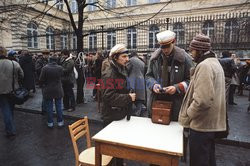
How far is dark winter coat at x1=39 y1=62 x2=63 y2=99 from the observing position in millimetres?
5262

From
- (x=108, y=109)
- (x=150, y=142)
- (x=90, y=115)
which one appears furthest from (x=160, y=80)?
(x=90, y=115)

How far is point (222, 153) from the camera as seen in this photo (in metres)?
4.05

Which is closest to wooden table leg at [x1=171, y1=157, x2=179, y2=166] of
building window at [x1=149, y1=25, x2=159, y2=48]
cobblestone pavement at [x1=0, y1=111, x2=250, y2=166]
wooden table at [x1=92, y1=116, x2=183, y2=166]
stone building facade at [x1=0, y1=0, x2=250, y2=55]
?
wooden table at [x1=92, y1=116, x2=183, y2=166]

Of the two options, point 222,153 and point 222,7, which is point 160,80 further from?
point 222,7

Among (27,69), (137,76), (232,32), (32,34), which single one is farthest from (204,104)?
(32,34)

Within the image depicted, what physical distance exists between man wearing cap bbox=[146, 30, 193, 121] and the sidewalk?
2635 millimetres

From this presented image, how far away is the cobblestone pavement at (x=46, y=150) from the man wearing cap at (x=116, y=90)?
4.76 ft

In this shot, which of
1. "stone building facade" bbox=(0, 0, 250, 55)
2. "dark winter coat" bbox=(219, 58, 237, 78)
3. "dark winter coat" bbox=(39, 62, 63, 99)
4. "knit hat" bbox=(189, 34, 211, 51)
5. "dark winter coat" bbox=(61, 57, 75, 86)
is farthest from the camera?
"stone building facade" bbox=(0, 0, 250, 55)

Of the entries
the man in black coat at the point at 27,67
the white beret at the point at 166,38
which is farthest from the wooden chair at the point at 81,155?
the man in black coat at the point at 27,67

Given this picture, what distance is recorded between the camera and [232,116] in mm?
6219

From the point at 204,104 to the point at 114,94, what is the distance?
1.08 m

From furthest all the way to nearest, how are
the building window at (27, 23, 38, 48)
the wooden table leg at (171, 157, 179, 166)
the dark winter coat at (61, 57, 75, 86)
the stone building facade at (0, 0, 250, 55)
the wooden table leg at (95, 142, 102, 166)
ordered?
the building window at (27, 23, 38, 48) → the stone building facade at (0, 0, 250, 55) → the dark winter coat at (61, 57, 75, 86) → the wooden table leg at (95, 142, 102, 166) → the wooden table leg at (171, 157, 179, 166)

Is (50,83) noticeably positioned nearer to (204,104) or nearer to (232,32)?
(204,104)

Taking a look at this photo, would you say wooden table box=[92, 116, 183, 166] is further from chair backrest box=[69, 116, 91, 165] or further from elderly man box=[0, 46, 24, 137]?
elderly man box=[0, 46, 24, 137]
